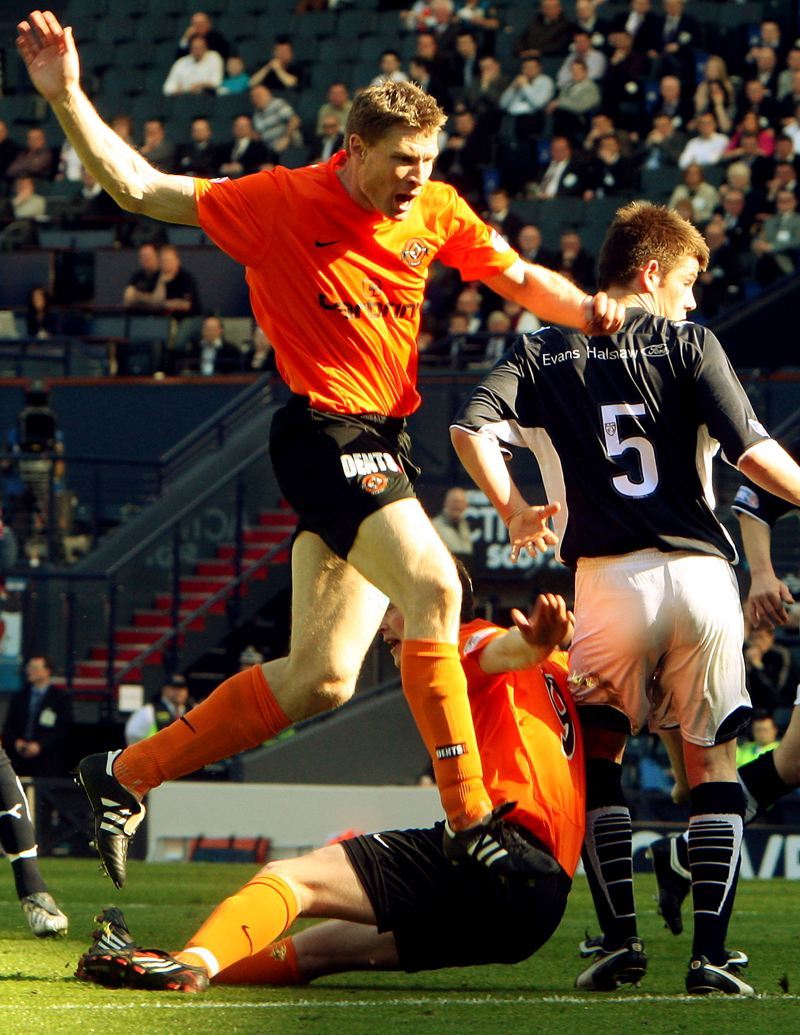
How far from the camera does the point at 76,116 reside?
525 centimetres

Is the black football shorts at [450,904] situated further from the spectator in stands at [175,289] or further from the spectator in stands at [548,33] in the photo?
the spectator in stands at [548,33]

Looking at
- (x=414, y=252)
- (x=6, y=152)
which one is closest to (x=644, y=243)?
(x=414, y=252)

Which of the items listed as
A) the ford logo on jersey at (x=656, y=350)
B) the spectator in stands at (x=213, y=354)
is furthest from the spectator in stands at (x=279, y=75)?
the ford logo on jersey at (x=656, y=350)

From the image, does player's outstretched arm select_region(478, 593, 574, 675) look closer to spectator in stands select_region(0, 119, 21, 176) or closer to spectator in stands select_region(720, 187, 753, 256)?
spectator in stands select_region(720, 187, 753, 256)

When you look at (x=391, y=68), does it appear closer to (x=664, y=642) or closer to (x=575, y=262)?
(x=575, y=262)

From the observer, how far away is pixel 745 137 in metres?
18.6

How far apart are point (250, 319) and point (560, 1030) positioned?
15068mm

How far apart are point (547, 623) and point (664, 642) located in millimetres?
500

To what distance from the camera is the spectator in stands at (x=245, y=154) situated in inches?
828

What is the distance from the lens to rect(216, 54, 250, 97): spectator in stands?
23.3m

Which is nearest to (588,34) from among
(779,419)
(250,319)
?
(250,319)

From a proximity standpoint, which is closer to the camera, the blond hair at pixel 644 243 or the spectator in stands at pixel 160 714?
the blond hair at pixel 644 243

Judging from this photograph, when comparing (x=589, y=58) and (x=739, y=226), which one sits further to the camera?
(x=589, y=58)

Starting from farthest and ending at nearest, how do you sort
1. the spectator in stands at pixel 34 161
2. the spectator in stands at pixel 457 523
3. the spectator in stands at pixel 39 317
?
1. the spectator in stands at pixel 34 161
2. the spectator in stands at pixel 39 317
3. the spectator in stands at pixel 457 523
